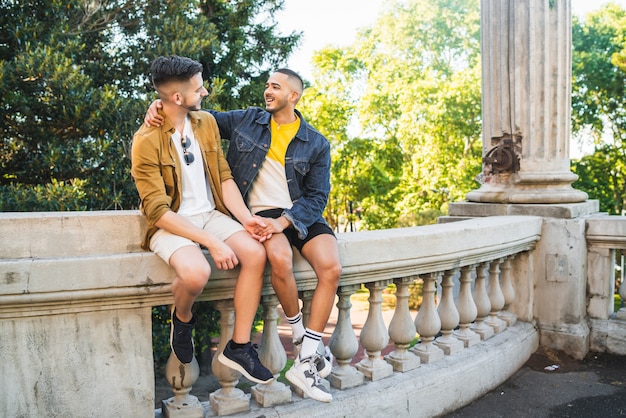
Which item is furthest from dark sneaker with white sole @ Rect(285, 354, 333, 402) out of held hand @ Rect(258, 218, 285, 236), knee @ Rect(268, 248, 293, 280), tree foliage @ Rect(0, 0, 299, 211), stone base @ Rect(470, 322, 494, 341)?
tree foliage @ Rect(0, 0, 299, 211)

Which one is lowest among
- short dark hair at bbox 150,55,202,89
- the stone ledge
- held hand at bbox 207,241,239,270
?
the stone ledge

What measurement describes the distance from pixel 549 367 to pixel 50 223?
3.75m

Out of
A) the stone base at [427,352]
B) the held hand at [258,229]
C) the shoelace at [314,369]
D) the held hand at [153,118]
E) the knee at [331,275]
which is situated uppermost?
the held hand at [153,118]

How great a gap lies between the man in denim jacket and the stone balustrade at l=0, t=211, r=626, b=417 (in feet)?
0.39

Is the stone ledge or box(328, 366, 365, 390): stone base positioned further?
box(328, 366, 365, 390): stone base

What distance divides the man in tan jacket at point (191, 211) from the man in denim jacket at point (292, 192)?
0.17 meters

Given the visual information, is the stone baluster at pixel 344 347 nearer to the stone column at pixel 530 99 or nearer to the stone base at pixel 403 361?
the stone base at pixel 403 361

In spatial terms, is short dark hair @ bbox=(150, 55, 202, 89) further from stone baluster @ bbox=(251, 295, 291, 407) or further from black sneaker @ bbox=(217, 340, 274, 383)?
black sneaker @ bbox=(217, 340, 274, 383)

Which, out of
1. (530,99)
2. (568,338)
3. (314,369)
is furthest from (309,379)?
(530,99)

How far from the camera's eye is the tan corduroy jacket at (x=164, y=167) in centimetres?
244

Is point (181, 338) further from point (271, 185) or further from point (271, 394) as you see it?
point (271, 185)

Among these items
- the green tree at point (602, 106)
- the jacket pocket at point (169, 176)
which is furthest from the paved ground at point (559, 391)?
the green tree at point (602, 106)

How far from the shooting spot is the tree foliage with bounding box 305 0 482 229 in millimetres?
20266

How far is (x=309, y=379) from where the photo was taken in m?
2.74
